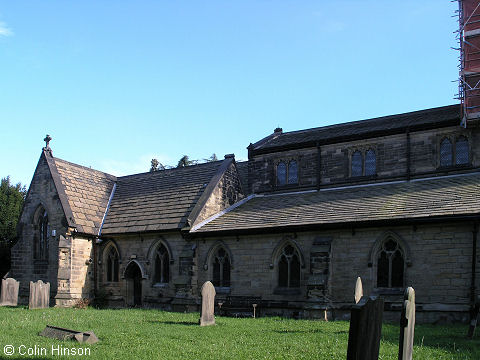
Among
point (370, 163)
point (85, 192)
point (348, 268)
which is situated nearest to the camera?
point (348, 268)

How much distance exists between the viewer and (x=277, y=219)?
21.5 m

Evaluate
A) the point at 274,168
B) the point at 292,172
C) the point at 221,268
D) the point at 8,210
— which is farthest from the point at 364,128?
the point at 8,210

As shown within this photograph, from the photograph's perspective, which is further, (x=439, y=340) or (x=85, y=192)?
(x=85, y=192)

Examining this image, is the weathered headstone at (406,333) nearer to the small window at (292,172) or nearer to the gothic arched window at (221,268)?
the gothic arched window at (221,268)

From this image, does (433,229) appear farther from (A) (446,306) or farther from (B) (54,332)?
(B) (54,332)

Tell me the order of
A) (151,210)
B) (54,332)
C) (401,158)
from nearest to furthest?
1. (54,332)
2. (401,158)
3. (151,210)

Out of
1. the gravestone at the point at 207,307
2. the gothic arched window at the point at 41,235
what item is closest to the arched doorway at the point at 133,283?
the gothic arched window at the point at 41,235

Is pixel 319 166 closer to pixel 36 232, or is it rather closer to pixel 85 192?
pixel 85 192

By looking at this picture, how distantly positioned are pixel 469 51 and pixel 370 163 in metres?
7.32

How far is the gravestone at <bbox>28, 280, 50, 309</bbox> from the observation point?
21.1m

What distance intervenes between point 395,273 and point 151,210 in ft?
41.1

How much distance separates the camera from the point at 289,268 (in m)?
20.8

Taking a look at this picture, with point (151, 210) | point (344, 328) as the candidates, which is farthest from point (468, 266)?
point (151, 210)

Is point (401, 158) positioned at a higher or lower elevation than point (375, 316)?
higher
